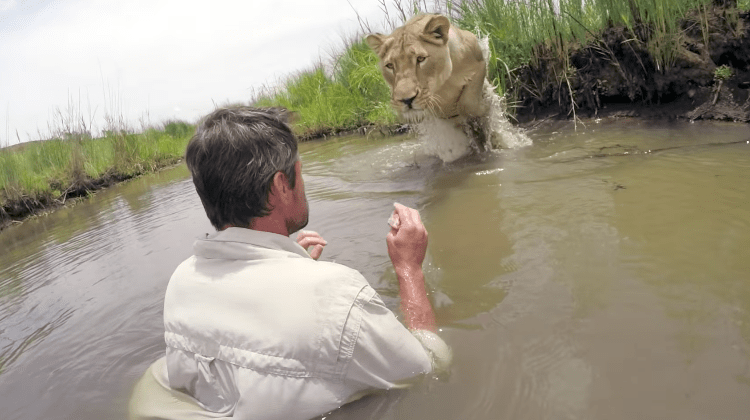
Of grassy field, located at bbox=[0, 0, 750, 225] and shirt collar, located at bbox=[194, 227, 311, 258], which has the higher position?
grassy field, located at bbox=[0, 0, 750, 225]

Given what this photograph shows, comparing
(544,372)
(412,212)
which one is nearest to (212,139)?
(412,212)

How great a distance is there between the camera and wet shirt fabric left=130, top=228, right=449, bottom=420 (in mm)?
1355

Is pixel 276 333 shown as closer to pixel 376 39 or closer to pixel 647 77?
pixel 376 39

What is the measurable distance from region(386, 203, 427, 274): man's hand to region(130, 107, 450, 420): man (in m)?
0.39

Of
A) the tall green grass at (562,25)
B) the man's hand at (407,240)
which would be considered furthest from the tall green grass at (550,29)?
the man's hand at (407,240)

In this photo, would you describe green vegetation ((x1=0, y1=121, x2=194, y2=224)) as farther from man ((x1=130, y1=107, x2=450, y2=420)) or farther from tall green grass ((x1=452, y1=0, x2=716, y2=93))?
man ((x1=130, y1=107, x2=450, y2=420))

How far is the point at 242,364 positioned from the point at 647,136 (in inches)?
167

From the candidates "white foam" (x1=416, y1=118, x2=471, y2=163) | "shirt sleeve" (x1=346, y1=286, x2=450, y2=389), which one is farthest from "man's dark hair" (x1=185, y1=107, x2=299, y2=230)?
"white foam" (x1=416, y1=118, x2=471, y2=163)

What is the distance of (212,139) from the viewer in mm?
1539

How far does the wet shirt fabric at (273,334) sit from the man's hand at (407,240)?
0.51m

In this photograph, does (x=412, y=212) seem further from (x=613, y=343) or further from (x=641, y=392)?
(x=641, y=392)

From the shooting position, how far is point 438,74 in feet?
14.1

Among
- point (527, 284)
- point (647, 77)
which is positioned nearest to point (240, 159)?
point (527, 284)

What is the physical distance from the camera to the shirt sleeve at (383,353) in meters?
1.40
